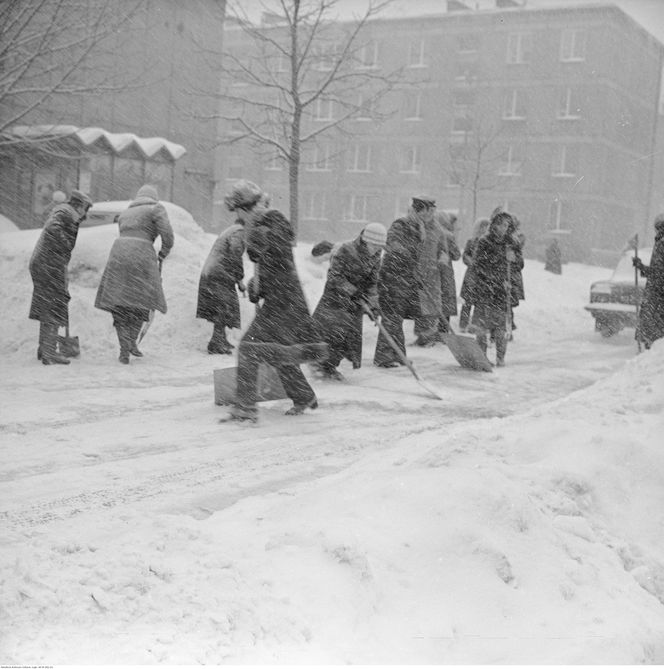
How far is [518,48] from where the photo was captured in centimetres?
4831

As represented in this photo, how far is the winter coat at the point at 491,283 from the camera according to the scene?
11867 millimetres

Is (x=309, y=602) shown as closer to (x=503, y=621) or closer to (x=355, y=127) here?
(x=503, y=621)

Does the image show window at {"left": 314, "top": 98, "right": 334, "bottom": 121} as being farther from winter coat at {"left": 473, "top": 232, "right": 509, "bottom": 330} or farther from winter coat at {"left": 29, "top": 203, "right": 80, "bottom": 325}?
winter coat at {"left": 29, "top": 203, "right": 80, "bottom": 325}

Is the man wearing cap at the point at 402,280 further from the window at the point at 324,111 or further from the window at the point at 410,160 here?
the window at the point at 410,160

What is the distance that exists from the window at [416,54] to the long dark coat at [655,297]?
3926 centimetres

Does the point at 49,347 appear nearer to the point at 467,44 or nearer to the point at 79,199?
the point at 79,199

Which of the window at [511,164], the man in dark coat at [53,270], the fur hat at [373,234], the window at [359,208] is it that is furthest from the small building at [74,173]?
the window at [359,208]

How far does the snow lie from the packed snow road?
0.03m

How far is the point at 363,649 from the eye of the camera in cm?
370

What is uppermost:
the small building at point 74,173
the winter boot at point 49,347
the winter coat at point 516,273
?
the small building at point 74,173

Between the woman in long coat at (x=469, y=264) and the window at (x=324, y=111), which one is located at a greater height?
the window at (x=324, y=111)

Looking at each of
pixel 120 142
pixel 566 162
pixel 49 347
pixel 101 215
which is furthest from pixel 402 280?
pixel 566 162

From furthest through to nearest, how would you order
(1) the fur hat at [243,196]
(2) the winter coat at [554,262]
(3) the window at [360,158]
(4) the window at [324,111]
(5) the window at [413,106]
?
(3) the window at [360,158]
(5) the window at [413,106]
(4) the window at [324,111]
(2) the winter coat at [554,262]
(1) the fur hat at [243,196]

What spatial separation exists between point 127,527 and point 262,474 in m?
1.56
